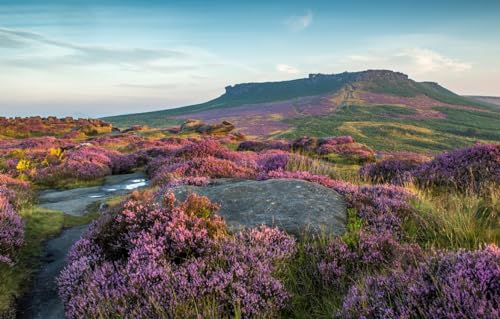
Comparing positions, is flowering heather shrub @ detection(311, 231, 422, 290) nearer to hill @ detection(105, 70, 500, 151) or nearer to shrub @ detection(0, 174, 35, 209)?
shrub @ detection(0, 174, 35, 209)

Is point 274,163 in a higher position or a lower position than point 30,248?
higher

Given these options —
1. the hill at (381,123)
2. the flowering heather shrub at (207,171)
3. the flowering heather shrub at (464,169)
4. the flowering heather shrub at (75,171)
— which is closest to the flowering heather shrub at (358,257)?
the flowering heather shrub at (464,169)

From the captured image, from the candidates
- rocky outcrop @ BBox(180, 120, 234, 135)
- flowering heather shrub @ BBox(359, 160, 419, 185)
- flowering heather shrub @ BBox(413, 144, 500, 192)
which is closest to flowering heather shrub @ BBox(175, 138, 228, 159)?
flowering heather shrub @ BBox(359, 160, 419, 185)

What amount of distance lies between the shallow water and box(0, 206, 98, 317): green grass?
0.50 feet

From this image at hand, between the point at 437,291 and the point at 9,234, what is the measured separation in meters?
6.70

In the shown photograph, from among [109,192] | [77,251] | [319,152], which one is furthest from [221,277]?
[319,152]

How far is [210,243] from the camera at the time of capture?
197 inches

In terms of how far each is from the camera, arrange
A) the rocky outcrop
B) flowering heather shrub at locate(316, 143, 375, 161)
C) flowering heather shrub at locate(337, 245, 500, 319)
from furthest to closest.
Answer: the rocky outcrop, flowering heather shrub at locate(316, 143, 375, 161), flowering heather shrub at locate(337, 245, 500, 319)

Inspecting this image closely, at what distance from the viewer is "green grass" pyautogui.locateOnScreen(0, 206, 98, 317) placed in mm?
5242

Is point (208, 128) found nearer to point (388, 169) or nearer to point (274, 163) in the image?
point (274, 163)

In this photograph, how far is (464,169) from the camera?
10742mm

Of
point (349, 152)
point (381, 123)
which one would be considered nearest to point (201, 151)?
point (349, 152)

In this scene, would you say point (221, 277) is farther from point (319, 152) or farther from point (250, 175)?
point (319, 152)

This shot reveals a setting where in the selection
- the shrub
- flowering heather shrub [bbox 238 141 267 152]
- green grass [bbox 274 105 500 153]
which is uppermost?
the shrub
